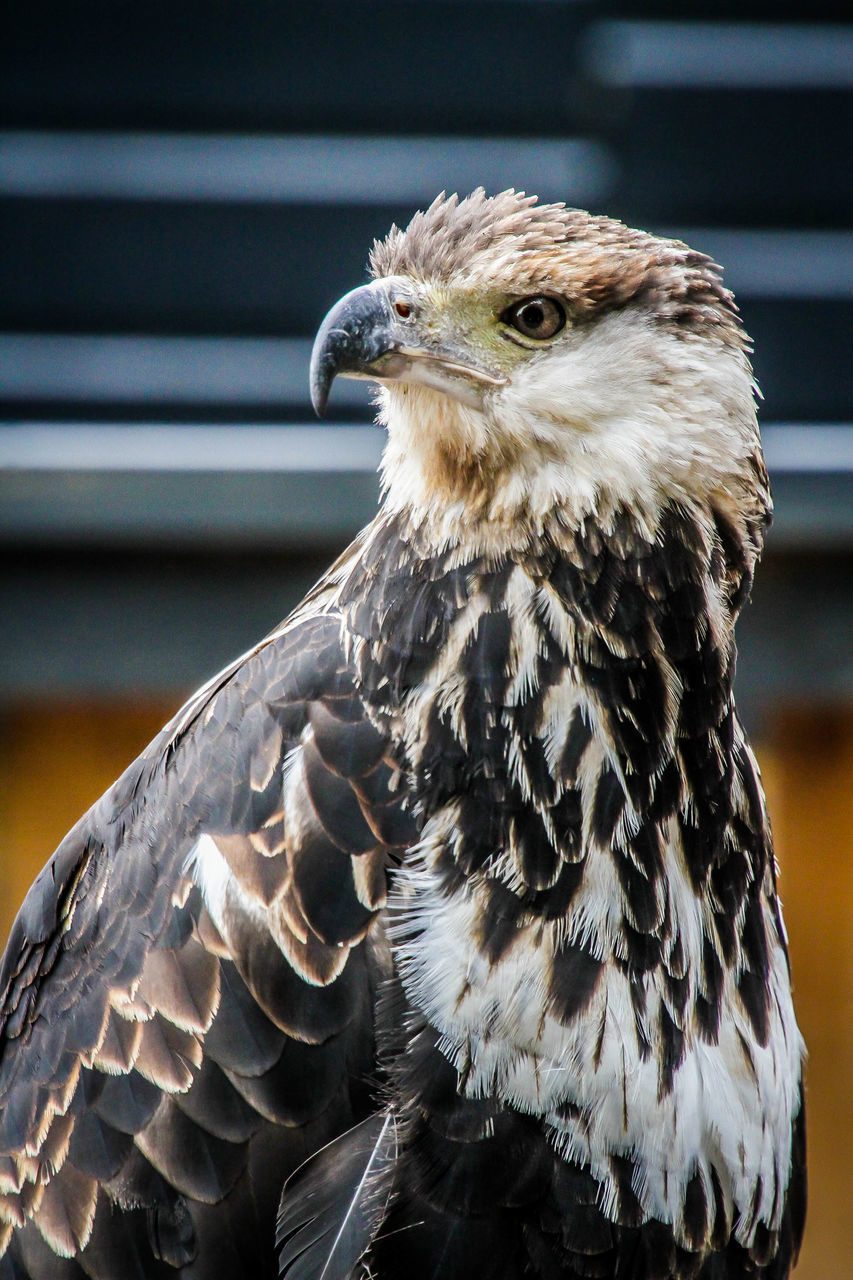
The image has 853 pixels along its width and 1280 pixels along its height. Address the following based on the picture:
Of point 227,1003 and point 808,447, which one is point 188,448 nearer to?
point 808,447

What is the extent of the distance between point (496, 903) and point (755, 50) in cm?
369

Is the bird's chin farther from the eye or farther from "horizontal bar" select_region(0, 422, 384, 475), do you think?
"horizontal bar" select_region(0, 422, 384, 475)

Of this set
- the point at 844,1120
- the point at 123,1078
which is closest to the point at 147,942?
the point at 123,1078

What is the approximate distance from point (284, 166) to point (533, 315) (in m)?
3.04

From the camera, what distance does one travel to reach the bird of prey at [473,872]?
5.94 feet

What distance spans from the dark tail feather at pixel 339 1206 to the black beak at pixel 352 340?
995 mm

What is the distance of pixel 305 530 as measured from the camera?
12.7 ft

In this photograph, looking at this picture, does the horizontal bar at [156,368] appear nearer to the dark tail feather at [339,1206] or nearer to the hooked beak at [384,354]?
the hooked beak at [384,354]

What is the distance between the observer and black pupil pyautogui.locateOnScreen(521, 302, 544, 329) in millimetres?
1894

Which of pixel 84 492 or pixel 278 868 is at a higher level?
pixel 84 492

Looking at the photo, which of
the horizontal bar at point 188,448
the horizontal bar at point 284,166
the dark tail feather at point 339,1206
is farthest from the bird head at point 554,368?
the horizontal bar at point 284,166

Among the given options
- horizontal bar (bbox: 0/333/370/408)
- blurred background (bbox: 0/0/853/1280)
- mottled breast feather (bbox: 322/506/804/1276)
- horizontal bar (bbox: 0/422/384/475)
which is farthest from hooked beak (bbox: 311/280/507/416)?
horizontal bar (bbox: 0/333/370/408)

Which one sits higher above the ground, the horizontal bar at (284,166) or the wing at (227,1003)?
the horizontal bar at (284,166)

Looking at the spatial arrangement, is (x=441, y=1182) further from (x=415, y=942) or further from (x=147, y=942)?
(x=147, y=942)
